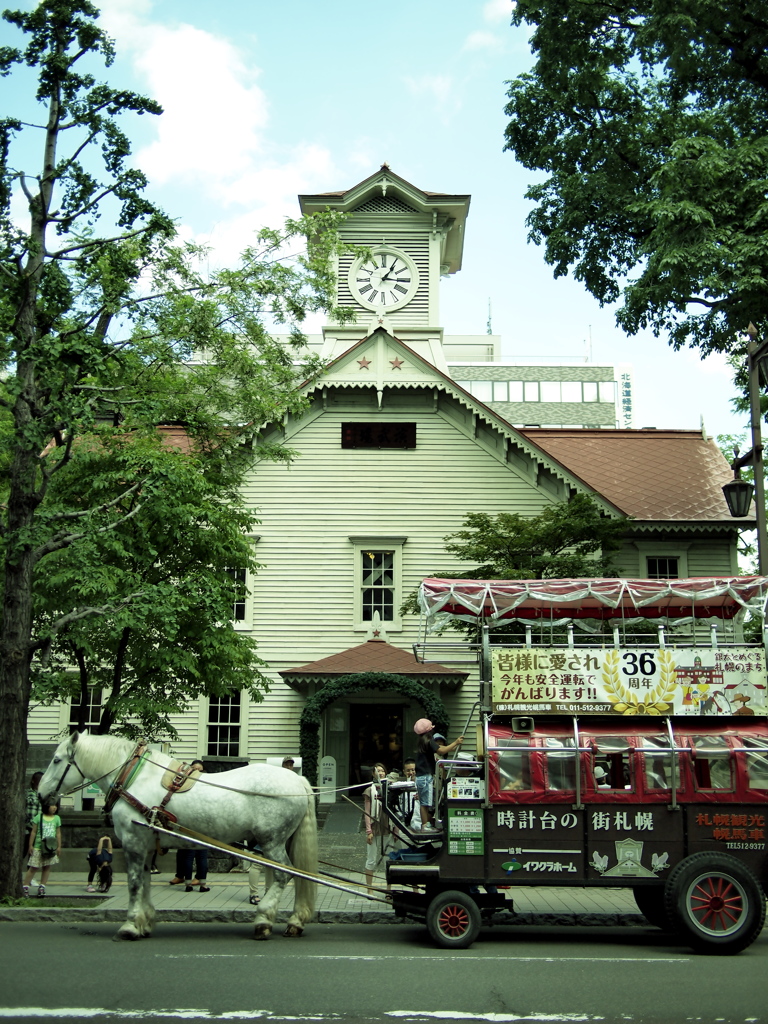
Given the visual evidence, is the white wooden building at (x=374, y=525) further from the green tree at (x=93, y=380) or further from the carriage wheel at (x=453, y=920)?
the carriage wheel at (x=453, y=920)

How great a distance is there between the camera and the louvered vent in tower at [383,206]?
29.8 meters

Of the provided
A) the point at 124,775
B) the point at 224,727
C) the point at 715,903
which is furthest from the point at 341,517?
the point at 715,903

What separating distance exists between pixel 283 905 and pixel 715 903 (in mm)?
5836

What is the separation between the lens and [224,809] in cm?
1143

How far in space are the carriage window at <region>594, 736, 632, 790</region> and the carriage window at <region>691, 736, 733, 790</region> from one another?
72 centimetres

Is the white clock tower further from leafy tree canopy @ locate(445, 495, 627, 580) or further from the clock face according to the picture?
leafy tree canopy @ locate(445, 495, 627, 580)

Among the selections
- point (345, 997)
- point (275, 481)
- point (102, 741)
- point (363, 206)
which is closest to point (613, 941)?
point (345, 997)

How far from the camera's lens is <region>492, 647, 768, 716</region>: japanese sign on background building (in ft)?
36.8

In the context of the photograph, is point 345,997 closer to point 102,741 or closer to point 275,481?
point 102,741

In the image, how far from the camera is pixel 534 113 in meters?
22.7

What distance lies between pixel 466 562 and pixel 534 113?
408 inches

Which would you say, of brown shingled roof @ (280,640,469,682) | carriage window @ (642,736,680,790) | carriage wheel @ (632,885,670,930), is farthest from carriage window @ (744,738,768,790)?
brown shingled roof @ (280,640,469,682)

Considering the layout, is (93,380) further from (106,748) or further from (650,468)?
(650,468)

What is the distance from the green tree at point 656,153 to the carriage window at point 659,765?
30.4 feet
